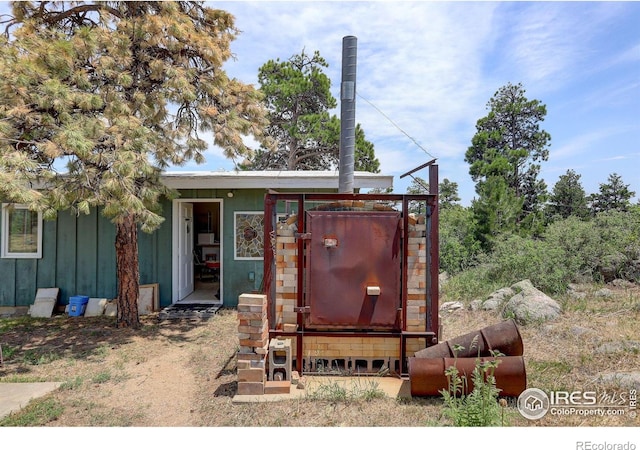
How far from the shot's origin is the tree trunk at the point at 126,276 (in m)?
5.76

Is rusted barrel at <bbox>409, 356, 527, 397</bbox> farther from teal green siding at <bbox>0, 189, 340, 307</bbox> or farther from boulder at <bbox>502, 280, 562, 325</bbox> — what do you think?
teal green siding at <bbox>0, 189, 340, 307</bbox>

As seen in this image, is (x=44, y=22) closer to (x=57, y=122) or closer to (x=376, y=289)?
(x=57, y=122)

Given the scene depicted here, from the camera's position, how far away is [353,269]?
12.0ft

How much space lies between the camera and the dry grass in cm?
291

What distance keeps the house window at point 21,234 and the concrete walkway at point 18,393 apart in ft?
13.6

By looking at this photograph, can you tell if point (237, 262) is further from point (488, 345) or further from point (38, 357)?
Result: point (488, 345)

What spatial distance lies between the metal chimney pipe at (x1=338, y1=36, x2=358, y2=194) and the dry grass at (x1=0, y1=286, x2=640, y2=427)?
2.67 metres

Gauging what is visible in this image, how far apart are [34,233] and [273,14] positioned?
6129 millimetres

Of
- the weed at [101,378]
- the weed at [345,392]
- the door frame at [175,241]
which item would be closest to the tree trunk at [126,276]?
the door frame at [175,241]

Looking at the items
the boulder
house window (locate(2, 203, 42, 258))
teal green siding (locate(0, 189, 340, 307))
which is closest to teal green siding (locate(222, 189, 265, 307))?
teal green siding (locate(0, 189, 340, 307))

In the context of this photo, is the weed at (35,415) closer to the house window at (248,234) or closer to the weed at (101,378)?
the weed at (101,378)

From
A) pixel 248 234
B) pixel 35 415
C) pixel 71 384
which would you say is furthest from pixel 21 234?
pixel 35 415
